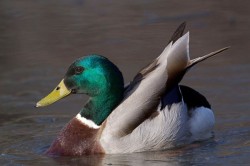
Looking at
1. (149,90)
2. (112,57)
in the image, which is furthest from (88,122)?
(112,57)

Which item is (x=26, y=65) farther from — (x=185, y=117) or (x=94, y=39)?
(x=185, y=117)

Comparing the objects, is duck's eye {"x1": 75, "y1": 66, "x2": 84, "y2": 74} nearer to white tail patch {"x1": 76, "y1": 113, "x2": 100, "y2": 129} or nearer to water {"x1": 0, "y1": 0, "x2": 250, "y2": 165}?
white tail patch {"x1": 76, "y1": 113, "x2": 100, "y2": 129}

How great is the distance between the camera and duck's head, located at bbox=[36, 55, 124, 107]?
359 inches

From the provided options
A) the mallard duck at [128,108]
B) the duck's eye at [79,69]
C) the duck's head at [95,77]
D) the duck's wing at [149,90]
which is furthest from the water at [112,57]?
the duck's eye at [79,69]

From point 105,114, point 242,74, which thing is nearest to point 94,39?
point 242,74

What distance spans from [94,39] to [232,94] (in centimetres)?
284

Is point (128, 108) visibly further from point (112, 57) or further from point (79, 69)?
point (112, 57)

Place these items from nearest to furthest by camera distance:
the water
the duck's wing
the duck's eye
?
the duck's wing → the water → the duck's eye

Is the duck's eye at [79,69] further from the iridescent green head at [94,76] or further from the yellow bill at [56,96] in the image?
the yellow bill at [56,96]

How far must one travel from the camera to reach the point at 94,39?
497 inches

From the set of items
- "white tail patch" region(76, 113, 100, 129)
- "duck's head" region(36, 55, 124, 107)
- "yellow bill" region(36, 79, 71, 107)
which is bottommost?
"white tail patch" region(76, 113, 100, 129)

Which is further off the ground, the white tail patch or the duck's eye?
the duck's eye

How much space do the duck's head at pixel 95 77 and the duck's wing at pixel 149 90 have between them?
0.17 m

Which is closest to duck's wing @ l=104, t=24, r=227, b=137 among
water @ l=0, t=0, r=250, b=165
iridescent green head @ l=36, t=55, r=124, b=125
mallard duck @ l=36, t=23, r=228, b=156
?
mallard duck @ l=36, t=23, r=228, b=156
